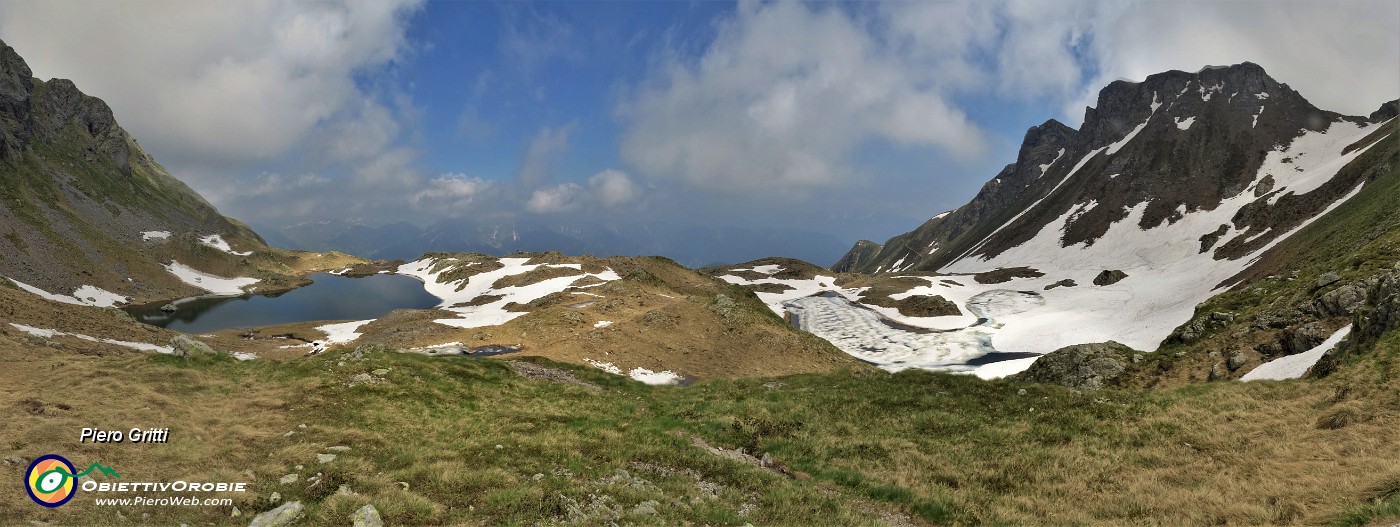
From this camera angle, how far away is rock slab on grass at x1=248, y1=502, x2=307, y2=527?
10.2 metres

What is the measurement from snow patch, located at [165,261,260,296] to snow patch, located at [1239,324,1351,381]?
159m

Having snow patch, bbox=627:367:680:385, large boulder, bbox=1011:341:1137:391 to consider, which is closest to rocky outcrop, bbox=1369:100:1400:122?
large boulder, bbox=1011:341:1137:391

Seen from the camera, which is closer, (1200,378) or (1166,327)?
(1200,378)

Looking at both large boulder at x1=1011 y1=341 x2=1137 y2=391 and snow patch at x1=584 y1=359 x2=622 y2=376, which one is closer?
large boulder at x1=1011 y1=341 x2=1137 y2=391

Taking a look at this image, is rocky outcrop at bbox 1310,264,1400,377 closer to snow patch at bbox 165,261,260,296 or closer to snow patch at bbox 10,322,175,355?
snow patch at bbox 10,322,175,355

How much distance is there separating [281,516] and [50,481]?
5.16 metres

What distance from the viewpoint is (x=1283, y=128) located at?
509ft

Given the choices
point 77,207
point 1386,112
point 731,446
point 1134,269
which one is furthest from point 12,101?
point 1386,112

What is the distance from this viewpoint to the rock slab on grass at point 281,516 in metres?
10.2

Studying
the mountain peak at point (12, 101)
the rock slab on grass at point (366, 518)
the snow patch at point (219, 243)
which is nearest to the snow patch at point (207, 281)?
the snow patch at point (219, 243)

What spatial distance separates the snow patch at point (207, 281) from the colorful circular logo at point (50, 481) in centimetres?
14061

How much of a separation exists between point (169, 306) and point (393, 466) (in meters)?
116

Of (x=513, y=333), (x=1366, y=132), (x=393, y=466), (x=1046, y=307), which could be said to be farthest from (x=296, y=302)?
(x=1366, y=132)

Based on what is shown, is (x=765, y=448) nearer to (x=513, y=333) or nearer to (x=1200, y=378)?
(x=1200, y=378)
